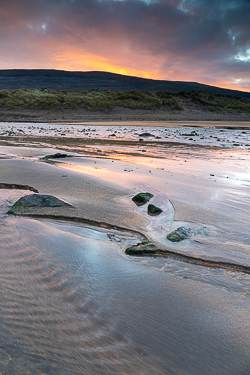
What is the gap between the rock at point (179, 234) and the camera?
2.52 m

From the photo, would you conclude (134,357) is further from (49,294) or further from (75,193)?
(75,193)

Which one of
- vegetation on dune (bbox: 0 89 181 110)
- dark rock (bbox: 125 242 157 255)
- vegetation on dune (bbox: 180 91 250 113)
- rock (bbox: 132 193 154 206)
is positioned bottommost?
dark rock (bbox: 125 242 157 255)

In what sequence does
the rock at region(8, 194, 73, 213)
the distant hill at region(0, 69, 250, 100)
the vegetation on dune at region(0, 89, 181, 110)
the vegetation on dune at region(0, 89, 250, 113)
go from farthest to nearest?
1. the distant hill at region(0, 69, 250, 100)
2. the vegetation on dune at region(0, 89, 250, 113)
3. the vegetation on dune at region(0, 89, 181, 110)
4. the rock at region(8, 194, 73, 213)

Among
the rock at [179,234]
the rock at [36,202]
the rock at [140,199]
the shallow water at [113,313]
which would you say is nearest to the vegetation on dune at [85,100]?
the rock at [140,199]

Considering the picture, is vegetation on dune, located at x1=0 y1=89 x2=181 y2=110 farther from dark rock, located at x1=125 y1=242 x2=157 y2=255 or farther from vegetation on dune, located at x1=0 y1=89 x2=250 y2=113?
dark rock, located at x1=125 y1=242 x2=157 y2=255

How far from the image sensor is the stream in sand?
124 centimetres

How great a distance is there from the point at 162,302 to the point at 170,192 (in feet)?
8.20

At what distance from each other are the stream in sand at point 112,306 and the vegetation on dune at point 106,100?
1432 inches

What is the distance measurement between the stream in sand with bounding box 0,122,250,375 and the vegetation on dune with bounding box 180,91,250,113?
150 feet

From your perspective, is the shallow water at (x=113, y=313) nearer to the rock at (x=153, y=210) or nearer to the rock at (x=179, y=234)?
the rock at (x=179, y=234)

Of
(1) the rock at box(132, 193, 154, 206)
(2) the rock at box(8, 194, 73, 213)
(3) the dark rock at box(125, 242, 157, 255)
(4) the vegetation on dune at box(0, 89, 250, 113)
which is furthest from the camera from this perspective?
(4) the vegetation on dune at box(0, 89, 250, 113)

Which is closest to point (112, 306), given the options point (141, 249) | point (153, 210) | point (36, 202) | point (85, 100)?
point (141, 249)

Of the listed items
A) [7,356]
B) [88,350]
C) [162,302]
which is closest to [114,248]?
[162,302]

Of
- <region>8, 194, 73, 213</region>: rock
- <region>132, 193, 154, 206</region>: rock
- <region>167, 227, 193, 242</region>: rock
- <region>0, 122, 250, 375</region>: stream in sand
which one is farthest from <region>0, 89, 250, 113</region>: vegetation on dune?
<region>0, 122, 250, 375</region>: stream in sand
